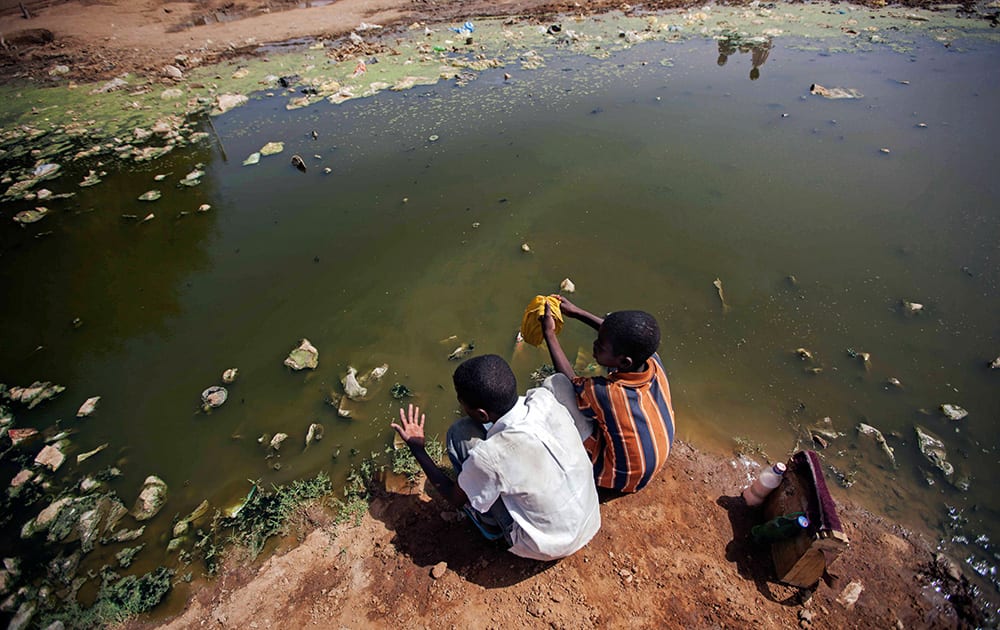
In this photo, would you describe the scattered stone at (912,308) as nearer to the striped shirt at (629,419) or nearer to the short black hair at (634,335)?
the striped shirt at (629,419)

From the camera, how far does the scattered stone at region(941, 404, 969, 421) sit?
2791 millimetres

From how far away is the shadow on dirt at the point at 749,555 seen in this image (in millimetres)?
2012

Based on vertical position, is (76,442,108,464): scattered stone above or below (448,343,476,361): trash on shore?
below

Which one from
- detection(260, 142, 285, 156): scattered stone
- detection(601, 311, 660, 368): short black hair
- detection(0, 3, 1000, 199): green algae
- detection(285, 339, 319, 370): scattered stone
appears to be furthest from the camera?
detection(0, 3, 1000, 199): green algae

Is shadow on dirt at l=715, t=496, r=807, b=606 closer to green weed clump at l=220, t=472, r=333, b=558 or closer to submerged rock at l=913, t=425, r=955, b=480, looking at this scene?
submerged rock at l=913, t=425, r=955, b=480

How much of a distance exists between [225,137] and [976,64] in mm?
12054

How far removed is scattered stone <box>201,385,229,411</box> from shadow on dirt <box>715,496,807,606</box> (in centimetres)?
331

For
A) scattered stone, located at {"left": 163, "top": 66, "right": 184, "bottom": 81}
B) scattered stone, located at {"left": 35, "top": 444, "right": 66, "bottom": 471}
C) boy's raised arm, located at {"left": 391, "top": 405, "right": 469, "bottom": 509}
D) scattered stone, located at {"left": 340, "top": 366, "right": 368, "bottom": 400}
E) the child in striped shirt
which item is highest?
scattered stone, located at {"left": 163, "top": 66, "right": 184, "bottom": 81}

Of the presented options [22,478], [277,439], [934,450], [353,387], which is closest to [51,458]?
[22,478]

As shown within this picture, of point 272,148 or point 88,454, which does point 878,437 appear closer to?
point 88,454

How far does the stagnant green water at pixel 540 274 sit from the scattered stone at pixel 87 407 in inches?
3.5

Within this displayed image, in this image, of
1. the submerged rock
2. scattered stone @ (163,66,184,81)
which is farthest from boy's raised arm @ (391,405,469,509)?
scattered stone @ (163,66,184,81)

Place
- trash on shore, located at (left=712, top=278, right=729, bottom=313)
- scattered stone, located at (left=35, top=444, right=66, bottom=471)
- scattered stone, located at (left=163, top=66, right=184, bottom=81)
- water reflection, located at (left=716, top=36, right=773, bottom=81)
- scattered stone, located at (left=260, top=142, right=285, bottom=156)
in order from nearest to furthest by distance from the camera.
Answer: scattered stone, located at (left=35, top=444, right=66, bottom=471)
trash on shore, located at (left=712, top=278, right=729, bottom=313)
scattered stone, located at (left=260, top=142, right=285, bottom=156)
water reflection, located at (left=716, top=36, right=773, bottom=81)
scattered stone, located at (left=163, top=66, right=184, bottom=81)

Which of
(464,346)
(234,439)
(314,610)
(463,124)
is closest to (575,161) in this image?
(463,124)
